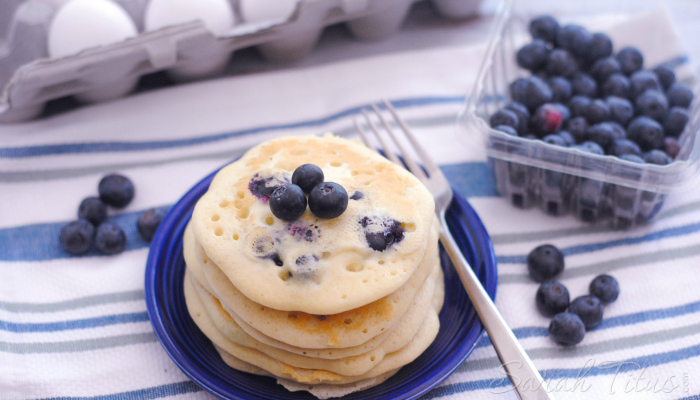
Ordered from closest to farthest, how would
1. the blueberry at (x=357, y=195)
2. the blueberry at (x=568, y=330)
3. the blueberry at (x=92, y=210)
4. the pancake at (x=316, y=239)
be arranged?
the pancake at (x=316, y=239), the blueberry at (x=357, y=195), the blueberry at (x=568, y=330), the blueberry at (x=92, y=210)

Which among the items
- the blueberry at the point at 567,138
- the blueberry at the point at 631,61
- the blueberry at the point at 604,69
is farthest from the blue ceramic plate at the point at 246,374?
the blueberry at the point at 631,61

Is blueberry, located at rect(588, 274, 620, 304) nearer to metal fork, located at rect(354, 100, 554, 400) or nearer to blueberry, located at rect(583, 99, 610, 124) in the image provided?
metal fork, located at rect(354, 100, 554, 400)

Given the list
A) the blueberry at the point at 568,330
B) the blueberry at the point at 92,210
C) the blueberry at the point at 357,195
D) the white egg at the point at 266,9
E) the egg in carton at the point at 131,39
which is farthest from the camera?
the white egg at the point at 266,9

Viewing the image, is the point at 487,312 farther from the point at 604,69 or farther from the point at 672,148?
the point at 604,69

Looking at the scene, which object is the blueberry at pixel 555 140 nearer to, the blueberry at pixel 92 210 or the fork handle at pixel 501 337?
the fork handle at pixel 501 337

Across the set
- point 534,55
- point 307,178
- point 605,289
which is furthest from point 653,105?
point 307,178

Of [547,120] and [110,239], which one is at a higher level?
[547,120]
